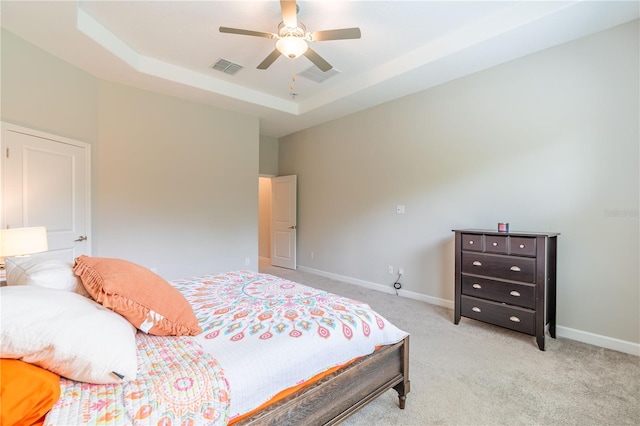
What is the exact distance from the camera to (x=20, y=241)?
2199mm

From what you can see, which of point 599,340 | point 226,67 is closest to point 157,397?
point 599,340

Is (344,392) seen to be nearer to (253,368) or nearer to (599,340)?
(253,368)

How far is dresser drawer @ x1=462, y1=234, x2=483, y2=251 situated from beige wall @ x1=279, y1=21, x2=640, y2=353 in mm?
519

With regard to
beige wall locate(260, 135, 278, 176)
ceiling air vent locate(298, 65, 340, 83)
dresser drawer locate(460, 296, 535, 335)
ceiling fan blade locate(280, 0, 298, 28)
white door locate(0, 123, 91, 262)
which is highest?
ceiling air vent locate(298, 65, 340, 83)

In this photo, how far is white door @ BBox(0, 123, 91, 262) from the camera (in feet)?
8.96

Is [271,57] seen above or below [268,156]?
above

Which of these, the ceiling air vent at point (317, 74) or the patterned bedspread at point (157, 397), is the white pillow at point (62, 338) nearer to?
the patterned bedspread at point (157, 397)

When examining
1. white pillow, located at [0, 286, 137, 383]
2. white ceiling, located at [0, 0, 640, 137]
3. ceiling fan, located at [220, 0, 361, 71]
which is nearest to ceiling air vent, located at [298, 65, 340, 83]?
white ceiling, located at [0, 0, 640, 137]

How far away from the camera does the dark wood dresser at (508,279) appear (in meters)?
2.60

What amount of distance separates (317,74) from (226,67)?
3.84ft

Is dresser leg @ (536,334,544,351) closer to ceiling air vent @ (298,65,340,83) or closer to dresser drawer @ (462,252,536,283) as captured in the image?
dresser drawer @ (462,252,536,283)

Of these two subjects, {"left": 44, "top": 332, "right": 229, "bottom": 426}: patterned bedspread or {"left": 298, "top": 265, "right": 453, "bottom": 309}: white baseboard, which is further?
{"left": 298, "top": 265, "right": 453, "bottom": 309}: white baseboard

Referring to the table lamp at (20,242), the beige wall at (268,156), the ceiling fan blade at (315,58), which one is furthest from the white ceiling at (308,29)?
the beige wall at (268,156)

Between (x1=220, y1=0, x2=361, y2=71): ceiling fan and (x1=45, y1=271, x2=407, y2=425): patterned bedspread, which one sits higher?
(x1=220, y1=0, x2=361, y2=71): ceiling fan
